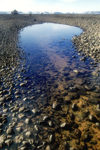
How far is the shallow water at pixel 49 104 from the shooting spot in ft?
19.8

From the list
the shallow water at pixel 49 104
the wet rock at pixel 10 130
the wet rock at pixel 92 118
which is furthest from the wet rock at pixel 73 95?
the wet rock at pixel 10 130

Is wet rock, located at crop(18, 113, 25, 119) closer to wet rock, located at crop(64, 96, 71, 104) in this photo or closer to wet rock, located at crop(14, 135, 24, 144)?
wet rock, located at crop(14, 135, 24, 144)

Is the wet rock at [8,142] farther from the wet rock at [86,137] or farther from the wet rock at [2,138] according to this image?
the wet rock at [86,137]

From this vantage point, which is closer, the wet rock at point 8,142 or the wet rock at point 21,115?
the wet rock at point 8,142

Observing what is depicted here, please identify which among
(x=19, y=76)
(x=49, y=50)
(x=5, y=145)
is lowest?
(x=5, y=145)

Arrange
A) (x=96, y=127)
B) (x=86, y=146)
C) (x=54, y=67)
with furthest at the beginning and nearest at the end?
(x=54, y=67) < (x=96, y=127) < (x=86, y=146)

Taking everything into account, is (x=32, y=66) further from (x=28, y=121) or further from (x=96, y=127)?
(x=96, y=127)

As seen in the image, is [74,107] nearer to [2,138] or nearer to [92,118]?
[92,118]

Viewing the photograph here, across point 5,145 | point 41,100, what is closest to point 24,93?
point 41,100

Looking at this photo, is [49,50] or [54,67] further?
Answer: [49,50]

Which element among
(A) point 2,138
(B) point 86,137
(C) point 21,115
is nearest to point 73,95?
(B) point 86,137

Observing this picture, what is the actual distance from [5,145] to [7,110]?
226cm

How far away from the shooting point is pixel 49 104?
817 cm

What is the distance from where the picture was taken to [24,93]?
9164 mm
